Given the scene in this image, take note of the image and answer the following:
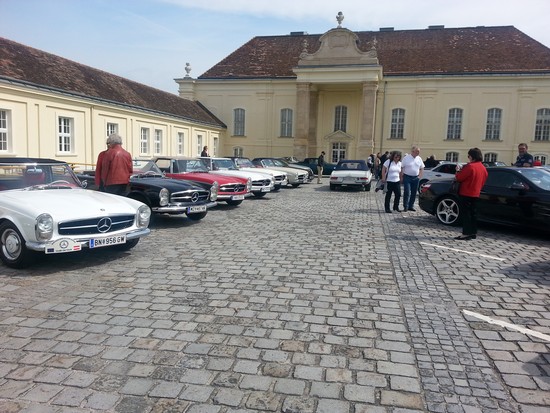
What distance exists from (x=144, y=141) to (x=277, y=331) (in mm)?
23406

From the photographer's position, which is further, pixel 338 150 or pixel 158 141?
pixel 338 150

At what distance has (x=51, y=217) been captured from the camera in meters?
5.74

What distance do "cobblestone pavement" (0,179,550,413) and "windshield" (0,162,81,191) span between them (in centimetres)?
141

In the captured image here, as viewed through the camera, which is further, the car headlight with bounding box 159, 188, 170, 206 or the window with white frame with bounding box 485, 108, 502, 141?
the window with white frame with bounding box 485, 108, 502, 141

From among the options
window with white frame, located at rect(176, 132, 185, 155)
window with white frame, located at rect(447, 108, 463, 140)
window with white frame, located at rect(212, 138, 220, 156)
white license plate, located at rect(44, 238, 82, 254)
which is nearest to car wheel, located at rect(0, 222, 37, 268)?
white license plate, located at rect(44, 238, 82, 254)

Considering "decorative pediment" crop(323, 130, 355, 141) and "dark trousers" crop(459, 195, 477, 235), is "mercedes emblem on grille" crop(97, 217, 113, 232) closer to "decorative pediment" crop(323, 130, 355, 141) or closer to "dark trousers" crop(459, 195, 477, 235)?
"dark trousers" crop(459, 195, 477, 235)

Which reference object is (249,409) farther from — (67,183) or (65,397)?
(67,183)

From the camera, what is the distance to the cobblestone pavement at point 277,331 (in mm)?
3059

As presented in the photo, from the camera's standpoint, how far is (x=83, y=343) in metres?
3.82

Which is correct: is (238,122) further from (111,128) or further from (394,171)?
(394,171)

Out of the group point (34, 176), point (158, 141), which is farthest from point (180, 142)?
point (34, 176)

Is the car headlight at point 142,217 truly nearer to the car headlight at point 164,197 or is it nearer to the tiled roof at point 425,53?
the car headlight at point 164,197

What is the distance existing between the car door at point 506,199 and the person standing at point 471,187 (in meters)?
1.17

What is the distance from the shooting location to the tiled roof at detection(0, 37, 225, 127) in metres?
17.3
